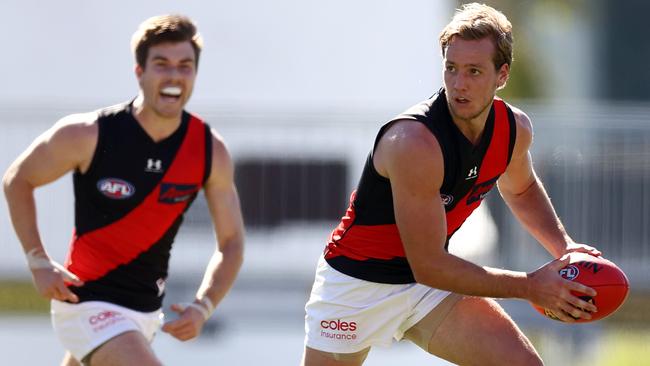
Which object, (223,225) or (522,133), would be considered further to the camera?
(223,225)

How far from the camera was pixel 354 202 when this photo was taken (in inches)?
239

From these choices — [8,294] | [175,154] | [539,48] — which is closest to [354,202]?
[175,154]

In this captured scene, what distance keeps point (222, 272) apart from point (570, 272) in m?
1.79

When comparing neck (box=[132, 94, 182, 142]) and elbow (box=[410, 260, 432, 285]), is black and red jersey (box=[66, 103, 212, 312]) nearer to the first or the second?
neck (box=[132, 94, 182, 142])

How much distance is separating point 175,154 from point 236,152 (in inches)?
185

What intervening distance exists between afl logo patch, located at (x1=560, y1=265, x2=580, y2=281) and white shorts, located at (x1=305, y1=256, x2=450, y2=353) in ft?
2.05

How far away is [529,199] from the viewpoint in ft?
20.9

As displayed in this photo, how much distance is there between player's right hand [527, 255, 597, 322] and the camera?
18.0 ft

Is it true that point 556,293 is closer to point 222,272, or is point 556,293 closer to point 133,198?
point 222,272

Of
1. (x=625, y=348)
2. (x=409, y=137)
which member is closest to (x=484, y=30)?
(x=409, y=137)

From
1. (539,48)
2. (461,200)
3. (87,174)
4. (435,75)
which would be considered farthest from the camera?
(539,48)

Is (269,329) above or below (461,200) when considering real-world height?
below

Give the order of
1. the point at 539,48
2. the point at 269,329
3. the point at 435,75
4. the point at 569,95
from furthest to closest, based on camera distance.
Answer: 1. the point at 539,48
2. the point at 569,95
3. the point at 435,75
4. the point at 269,329

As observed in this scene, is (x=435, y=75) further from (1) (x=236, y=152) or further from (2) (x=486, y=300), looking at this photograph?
(2) (x=486, y=300)
